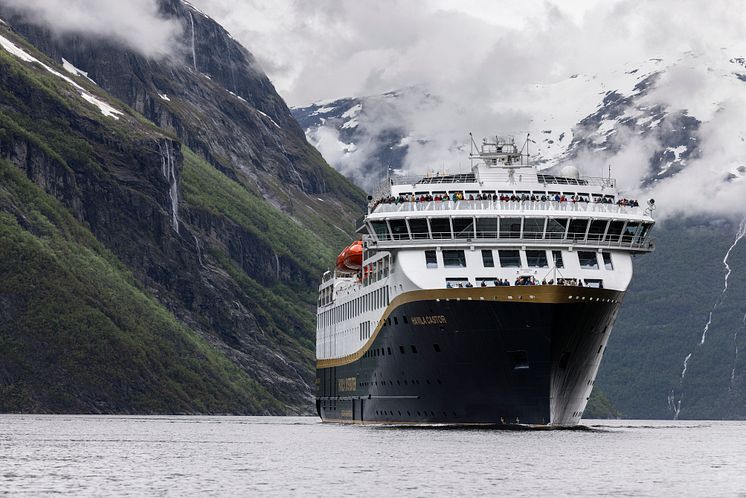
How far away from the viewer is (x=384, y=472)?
81.4 m

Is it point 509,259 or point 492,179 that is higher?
point 492,179

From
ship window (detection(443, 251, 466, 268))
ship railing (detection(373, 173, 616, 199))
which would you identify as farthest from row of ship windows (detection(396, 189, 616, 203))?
ship window (detection(443, 251, 466, 268))

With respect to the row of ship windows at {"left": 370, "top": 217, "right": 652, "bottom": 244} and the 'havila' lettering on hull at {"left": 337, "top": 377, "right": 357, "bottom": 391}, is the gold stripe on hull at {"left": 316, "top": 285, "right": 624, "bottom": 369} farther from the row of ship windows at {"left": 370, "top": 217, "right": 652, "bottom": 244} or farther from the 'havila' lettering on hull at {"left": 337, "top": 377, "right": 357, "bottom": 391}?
the 'havila' lettering on hull at {"left": 337, "top": 377, "right": 357, "bottom": 391}

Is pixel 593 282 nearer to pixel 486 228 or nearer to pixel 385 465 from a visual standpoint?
A: pixel 486 228

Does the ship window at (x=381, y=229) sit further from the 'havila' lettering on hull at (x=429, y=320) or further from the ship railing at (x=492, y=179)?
the 'havila' lettering on hull at (x=429, y=320)

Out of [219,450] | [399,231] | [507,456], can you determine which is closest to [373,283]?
[399,231]

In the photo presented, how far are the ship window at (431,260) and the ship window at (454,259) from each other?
750 millimetres

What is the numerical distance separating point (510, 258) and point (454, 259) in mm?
4437

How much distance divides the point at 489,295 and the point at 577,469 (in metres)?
31.2

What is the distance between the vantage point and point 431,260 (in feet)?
400

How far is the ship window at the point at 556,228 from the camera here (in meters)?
121

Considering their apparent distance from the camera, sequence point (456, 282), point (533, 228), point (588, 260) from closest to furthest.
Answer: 1. point (456, 282)
2. point (533, 228)
3. point (588, 260)

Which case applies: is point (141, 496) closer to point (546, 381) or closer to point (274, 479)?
point (274, 479)

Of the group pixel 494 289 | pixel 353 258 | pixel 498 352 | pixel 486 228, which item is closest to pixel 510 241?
pixel 486 228
